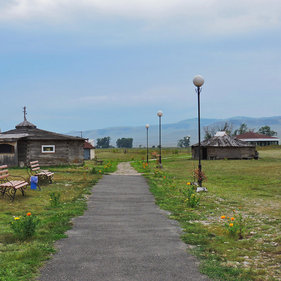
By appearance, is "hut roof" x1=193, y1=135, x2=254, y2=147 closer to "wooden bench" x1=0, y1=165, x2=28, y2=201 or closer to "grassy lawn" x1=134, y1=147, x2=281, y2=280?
"grassy lawn" x1=134, y1=147, x2=281, y2=280

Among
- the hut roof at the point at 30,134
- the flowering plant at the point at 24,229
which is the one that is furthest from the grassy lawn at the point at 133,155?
the flowering plant at the point at 24,229

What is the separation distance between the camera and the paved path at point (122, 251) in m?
4.80

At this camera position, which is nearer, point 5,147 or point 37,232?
point 37,232

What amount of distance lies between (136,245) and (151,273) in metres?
1.45

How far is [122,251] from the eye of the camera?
232 inches

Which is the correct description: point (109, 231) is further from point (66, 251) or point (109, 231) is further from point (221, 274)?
point (221, 274)

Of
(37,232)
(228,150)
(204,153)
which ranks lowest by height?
(37,232)

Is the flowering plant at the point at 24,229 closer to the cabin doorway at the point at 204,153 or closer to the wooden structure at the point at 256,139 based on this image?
the cabin doorway at the point at 204,153

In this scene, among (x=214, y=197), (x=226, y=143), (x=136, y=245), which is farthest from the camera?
(x=226, y=143)

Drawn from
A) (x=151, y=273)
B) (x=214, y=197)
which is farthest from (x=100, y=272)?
(x=214, y=197)

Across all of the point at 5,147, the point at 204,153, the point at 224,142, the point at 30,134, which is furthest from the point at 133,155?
the point at 5,147

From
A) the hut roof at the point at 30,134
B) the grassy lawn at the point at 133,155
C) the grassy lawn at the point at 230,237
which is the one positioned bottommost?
the grassy lawn at the point at 230,237

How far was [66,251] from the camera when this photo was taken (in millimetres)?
5883

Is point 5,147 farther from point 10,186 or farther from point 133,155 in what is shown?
point 133,155
